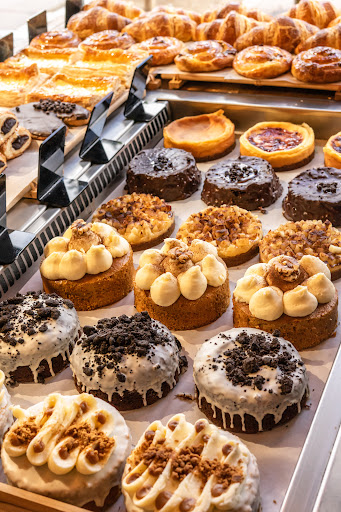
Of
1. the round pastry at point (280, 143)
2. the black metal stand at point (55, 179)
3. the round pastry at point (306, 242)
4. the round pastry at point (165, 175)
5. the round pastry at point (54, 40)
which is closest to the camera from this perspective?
the round pastry at point (306, 242)

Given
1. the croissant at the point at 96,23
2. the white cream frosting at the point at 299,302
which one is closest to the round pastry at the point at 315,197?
the white cream frosting at the point at 299,302

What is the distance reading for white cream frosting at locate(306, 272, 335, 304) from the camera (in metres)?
3.20

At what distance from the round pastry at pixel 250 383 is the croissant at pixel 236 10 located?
409 centimetres

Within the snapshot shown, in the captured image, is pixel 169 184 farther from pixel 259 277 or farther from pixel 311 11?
pixel 311 11

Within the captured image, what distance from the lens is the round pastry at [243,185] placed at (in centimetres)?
430

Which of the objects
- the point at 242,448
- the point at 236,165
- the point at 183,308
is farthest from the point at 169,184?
the point at 242,448

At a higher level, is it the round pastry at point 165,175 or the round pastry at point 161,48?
the round pastry at point 161,48

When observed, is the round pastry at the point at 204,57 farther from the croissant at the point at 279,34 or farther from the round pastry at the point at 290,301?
the round pastry at the point at 290,301

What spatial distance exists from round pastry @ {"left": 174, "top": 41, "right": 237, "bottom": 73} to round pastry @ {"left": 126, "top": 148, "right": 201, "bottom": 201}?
44.7 inches

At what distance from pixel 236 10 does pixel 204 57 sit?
3.41 feet

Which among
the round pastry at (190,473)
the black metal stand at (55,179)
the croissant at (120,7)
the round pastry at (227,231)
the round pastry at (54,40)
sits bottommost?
the round pastry at (227,231)

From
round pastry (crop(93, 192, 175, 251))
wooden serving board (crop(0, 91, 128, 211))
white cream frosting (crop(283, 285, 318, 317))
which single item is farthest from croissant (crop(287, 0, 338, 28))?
white cream frosting (crop(283, 285, 318, 317))

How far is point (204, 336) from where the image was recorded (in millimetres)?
3408

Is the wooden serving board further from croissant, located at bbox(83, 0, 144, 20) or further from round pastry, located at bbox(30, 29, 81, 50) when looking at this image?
croissant, located at bbox(83, 0, 144, 20)
